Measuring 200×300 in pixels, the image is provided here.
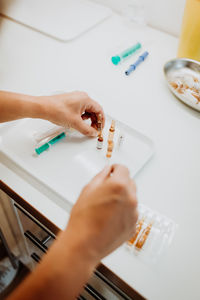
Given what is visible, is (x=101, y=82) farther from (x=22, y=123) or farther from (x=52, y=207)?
(x=52, y=207)

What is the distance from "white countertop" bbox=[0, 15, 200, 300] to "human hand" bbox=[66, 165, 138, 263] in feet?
0.29

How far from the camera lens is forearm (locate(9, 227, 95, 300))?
1.07 feet

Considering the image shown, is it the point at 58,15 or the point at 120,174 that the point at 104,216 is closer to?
the point at 120,174

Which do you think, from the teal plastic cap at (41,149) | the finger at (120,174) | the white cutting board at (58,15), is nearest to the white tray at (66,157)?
the teal plastic cap at (41,149)

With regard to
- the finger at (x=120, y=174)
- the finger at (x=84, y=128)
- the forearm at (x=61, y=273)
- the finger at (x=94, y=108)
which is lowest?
the forearm at (x=61, y=273)

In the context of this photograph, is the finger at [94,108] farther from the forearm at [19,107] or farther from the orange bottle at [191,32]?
the orange bottle at [191,32]

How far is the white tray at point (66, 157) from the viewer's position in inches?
21.3

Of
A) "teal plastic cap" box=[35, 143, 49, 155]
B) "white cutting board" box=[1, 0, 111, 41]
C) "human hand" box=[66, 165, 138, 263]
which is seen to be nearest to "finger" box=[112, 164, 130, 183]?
"human hand" box=[66, 165, 138, 263]

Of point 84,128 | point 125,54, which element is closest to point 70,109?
point 84,128

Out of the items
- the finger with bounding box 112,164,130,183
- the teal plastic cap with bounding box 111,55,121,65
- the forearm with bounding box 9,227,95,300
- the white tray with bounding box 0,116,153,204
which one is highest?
the teal plastic cap with bounding box 111,55,121,65

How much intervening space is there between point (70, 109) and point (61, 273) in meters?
0.35

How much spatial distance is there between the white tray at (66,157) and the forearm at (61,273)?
0.16m

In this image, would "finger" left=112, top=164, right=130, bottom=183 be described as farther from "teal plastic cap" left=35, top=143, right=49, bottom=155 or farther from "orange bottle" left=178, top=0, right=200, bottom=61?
"orange bottle" left=178, top=0, right=200, bottom=61

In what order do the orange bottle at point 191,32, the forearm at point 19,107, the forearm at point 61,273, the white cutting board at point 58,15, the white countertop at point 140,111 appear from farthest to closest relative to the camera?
the white cutting board at point 58,15
the orange bottle at point 191,32
the forearm at point 19,107
the white countertop at point 140,111
the forearm at point 61,273
